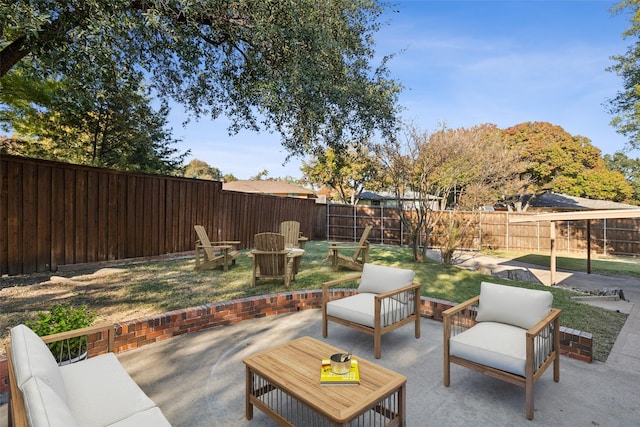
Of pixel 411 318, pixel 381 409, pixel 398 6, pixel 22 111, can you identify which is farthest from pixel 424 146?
pixel 22 111

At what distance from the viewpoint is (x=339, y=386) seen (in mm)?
2102

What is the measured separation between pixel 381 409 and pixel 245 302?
2585mm

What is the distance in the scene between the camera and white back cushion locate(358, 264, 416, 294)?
395 centimetres

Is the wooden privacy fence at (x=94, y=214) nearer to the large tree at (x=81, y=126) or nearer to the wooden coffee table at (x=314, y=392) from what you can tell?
the large tree at (x=81, y=126)

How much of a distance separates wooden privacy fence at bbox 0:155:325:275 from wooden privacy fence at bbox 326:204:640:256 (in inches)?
271

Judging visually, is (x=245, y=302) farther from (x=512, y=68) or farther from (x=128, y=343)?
(x=512, y=68)

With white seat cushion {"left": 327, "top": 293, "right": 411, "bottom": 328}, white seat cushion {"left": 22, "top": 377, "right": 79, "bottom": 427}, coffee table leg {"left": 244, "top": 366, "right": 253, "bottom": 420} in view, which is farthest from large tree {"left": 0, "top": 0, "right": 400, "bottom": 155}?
coffee table leg {"left": 244, "top": 366, "right": 253, "bottom": 420}

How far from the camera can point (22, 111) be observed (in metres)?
9.22

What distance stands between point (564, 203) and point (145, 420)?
27.2m

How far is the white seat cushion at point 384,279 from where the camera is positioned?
3.95m

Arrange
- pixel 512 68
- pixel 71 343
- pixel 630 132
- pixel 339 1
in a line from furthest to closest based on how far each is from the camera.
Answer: pixel 630 132 < pixel 512 68 < pixel 339 1 < pixel 71 343

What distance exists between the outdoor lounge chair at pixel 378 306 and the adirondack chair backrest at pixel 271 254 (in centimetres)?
185

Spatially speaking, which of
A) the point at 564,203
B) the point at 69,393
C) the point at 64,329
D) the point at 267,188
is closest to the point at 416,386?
the point at 69,393

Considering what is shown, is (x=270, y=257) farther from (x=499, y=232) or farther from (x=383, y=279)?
(x=499, y=232)
